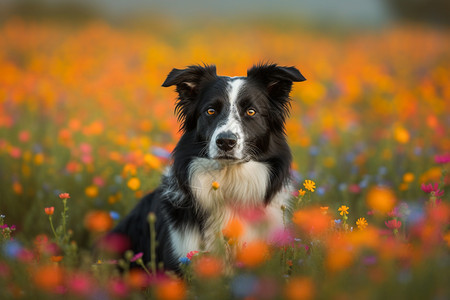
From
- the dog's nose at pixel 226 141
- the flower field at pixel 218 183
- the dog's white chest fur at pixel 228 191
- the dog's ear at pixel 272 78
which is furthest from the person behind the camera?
the dog's ear at pixel 272 78

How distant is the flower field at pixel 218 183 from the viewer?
170cm

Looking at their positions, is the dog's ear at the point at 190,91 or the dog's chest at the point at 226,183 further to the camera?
the dog's ear at the point at 190,91

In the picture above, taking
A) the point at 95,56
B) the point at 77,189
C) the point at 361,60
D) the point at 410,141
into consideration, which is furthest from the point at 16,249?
the point at 361,60

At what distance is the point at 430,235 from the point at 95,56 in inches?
391

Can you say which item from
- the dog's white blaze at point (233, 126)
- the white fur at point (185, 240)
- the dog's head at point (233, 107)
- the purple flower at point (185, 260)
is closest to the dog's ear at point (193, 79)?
the dog's head at point (233, 107)

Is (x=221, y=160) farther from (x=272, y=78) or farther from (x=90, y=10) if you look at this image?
(x=90, y=10)

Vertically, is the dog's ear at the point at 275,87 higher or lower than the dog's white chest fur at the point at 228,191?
higher

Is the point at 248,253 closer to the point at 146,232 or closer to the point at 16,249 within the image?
the point at 16,249

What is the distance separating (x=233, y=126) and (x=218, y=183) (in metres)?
0.48

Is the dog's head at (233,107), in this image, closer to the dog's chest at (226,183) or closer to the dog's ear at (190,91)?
the dog's ear at (190,91)

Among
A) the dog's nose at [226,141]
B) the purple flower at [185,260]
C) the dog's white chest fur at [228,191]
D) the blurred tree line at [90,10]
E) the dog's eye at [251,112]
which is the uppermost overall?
the blurred tree line at [90,10]

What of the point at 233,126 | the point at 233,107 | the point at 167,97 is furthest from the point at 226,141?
the point at 167,97

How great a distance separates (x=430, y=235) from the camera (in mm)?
1745

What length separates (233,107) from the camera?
322 centimetres
